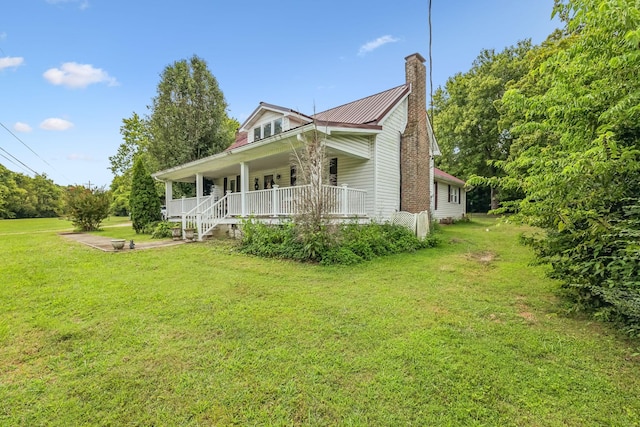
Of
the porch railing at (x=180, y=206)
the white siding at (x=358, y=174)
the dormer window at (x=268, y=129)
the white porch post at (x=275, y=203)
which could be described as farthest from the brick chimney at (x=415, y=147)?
the porch railing at (x=180, y=206)

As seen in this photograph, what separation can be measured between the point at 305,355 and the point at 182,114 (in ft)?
69.2

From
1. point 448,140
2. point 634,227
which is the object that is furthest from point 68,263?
point 448,140

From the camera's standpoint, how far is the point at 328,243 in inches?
299

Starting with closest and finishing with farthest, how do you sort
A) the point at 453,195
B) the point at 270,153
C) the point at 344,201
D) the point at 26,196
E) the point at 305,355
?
the point at 305,355 → the point at 344,201 → the point at 270,153 → the point at 453,195 → the point at 26,196

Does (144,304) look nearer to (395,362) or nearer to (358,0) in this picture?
(395,362)

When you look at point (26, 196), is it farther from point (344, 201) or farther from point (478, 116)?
point (478, 116)

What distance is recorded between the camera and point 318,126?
27.3 feet

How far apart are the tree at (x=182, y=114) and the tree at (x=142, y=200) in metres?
4.17

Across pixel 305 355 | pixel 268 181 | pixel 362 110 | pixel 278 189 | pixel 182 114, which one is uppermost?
pixel 182 114

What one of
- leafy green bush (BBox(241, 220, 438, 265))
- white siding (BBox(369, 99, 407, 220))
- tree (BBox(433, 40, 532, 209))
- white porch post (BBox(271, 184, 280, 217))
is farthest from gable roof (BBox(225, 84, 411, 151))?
tree (BBox(433, 40, 532, 209))

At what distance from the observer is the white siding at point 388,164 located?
10898mm

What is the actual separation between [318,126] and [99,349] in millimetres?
6986

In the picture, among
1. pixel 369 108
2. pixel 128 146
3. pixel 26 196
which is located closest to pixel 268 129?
pixel 369 108

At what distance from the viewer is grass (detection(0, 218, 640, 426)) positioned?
2.15 m
